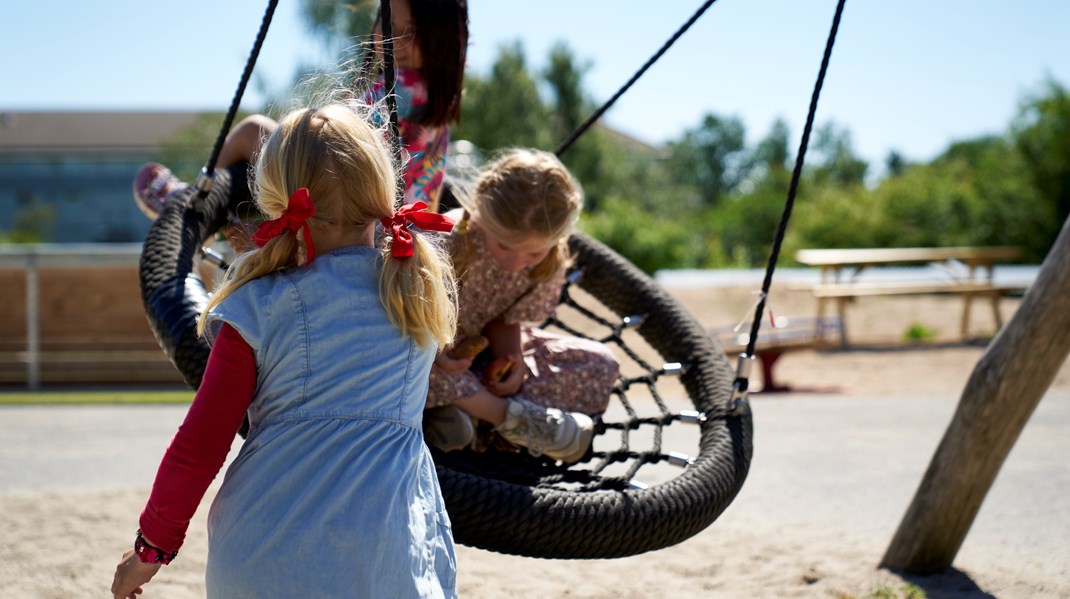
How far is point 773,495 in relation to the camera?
4590 mm

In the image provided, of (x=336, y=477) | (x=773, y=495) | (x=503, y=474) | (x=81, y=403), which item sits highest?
(x=336, y=477)

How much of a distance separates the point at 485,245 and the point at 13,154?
4287 cm

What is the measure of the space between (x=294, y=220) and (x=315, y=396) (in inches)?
9.4

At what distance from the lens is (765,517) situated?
415cm

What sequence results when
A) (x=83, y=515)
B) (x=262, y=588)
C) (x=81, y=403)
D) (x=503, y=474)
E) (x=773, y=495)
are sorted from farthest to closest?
(x=81, y=403) < (x=773, y=495) < (x=83, y=515) < (x=503, y=474) < (x=262, y=588)

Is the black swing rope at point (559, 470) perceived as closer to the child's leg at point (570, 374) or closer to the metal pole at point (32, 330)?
the child's leg at point (570, 374)

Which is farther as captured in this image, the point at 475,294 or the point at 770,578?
the point at 770,578

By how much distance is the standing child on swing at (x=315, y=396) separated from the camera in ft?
4.45

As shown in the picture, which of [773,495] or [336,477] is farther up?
[336,477]

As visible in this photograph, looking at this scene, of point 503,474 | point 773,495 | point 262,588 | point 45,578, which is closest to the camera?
point 262,588

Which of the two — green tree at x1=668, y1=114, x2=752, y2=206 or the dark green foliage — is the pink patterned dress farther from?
green tree at x1=668, y1=114, x2=752, y2=206

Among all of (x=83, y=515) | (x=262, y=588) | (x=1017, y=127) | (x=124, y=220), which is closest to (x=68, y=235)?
(x=124, y=220)

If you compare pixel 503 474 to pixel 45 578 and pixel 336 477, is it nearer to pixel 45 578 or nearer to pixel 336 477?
pixel 336 477

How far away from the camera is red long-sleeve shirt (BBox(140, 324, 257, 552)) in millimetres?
1335
